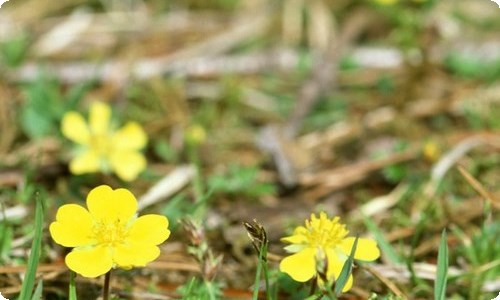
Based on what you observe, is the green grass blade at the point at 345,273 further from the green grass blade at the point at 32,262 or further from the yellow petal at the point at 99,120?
the yellow petal at the point at 99,120

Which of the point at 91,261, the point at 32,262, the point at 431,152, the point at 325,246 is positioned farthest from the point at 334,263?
the point at 431,152

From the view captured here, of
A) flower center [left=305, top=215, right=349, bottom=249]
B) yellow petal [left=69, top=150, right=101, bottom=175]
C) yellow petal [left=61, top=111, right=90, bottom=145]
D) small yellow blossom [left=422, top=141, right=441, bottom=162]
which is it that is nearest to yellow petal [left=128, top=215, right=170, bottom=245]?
flower center [left=305, top=215, right=349, bottom=249]

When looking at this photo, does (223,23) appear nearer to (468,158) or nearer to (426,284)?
(468,158)

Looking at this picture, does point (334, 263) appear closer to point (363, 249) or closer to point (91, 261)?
point (363, 249)

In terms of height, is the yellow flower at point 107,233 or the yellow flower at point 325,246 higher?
the yellow flower at point 107,233

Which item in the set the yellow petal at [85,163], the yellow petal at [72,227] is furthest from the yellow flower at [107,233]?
the yellow petal at [85,163]
